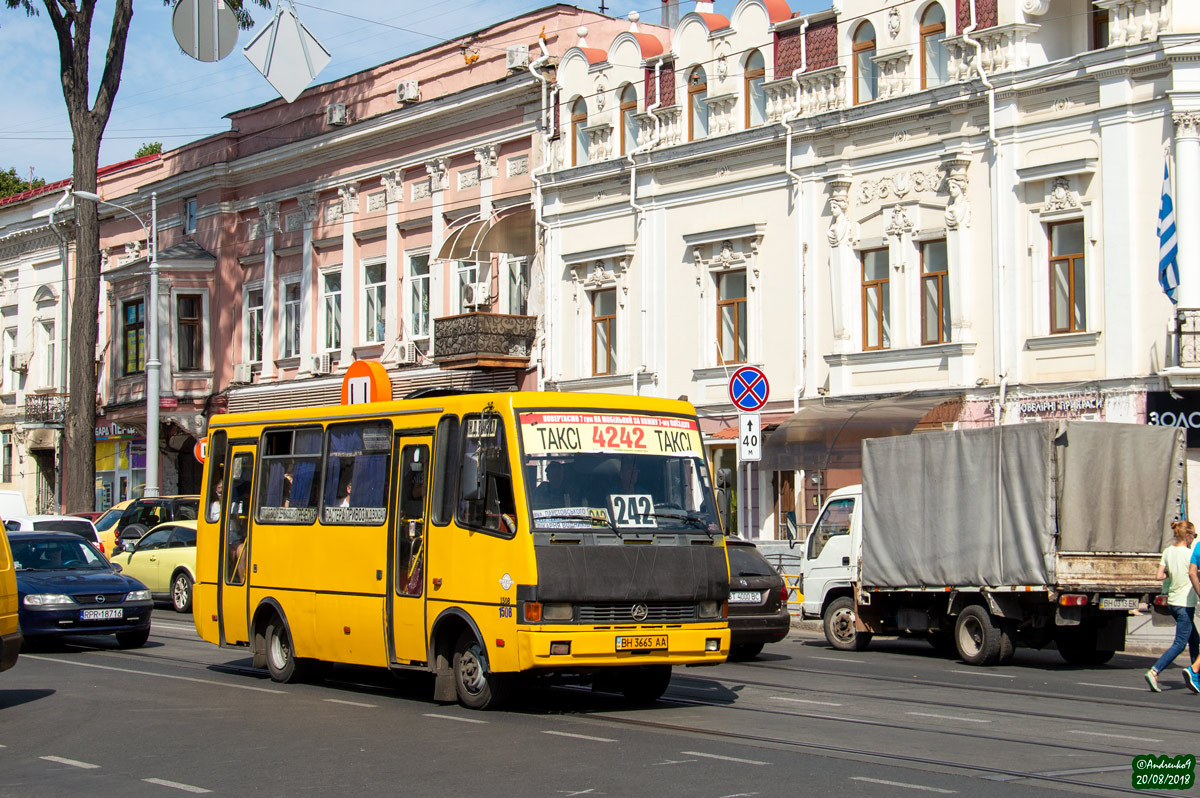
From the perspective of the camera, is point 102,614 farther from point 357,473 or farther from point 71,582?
point 357,473

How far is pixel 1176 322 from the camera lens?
24.7m

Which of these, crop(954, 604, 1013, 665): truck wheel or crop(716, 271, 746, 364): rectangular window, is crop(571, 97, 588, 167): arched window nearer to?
crop(716, 271, 746, 364): rectangular window

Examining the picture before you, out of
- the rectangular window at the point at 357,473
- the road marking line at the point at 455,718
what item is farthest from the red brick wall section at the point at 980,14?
the road marking line at the point at 455,718

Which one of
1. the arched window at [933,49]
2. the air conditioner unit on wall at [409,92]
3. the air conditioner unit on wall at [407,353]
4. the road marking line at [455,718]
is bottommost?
the road marking line at [455,718]

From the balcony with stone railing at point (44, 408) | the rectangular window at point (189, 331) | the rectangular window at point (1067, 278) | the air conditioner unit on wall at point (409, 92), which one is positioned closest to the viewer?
the rectangular window at point (1067, 278)

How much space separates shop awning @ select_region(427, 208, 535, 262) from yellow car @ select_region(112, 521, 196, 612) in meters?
11.1

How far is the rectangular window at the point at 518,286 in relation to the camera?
3762 cm

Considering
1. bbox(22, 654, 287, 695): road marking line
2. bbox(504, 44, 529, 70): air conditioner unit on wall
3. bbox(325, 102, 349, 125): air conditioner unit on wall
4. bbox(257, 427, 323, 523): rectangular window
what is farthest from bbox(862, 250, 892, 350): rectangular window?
bbox(325, 102, 349, 125): air conditioner unit on wall

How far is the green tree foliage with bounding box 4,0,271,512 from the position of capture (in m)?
38.8

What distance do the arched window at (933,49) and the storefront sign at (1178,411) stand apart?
7.21 m

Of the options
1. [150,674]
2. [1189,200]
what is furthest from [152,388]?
[1189,200]

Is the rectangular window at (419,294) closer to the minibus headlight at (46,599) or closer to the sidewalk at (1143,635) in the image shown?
the sidewalk at (1143,635)

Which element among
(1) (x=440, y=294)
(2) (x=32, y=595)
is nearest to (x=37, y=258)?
(1) (x=440, y=294)

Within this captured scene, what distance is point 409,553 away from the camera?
45.9 ft
